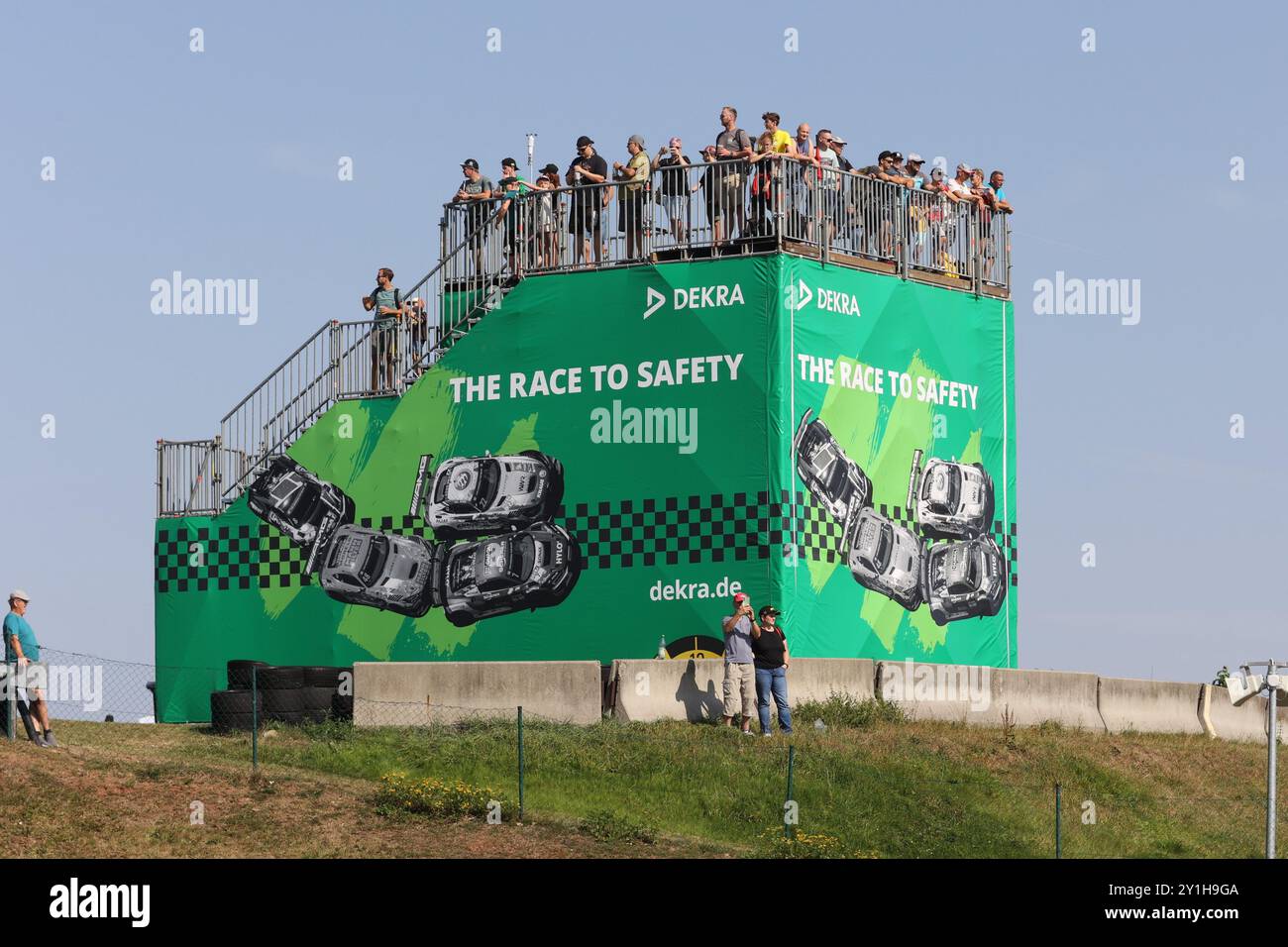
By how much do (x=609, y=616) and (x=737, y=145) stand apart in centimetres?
756

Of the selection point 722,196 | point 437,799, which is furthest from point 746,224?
point 437,799

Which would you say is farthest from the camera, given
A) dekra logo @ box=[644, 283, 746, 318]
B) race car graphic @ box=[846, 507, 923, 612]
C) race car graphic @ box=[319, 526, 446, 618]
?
race car graphic @ box=[319, 526, 446, 618]

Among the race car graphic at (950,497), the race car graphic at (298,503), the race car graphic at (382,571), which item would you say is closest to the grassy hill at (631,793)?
the race car graphic at (950,497)

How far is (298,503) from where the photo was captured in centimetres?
4006

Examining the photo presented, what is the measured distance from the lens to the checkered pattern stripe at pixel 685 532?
117 ft

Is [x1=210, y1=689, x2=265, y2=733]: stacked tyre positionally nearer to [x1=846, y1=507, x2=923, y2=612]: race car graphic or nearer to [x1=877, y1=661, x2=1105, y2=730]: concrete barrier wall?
[x1=877, y1=661, x2=1105, y2=730]: concrete barrier wall

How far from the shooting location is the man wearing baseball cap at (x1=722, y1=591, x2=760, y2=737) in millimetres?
31594

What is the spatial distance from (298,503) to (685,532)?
7.48m

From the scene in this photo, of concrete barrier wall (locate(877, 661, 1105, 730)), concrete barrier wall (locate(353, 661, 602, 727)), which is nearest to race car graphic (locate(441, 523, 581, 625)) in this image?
concrete barrier wall (locate(353, 661, 602, 727))

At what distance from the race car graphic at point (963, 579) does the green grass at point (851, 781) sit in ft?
14.6

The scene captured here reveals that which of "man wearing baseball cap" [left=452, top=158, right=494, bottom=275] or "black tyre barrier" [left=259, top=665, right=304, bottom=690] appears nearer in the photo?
"black tyre barrier" [left=259, top=665, right=304, bottom=690]

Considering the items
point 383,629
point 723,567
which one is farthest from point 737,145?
point 383,629

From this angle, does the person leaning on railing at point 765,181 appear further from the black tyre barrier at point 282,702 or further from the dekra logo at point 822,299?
the black tyre barrier at point 282,702

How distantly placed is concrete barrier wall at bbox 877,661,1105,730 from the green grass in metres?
0.48
